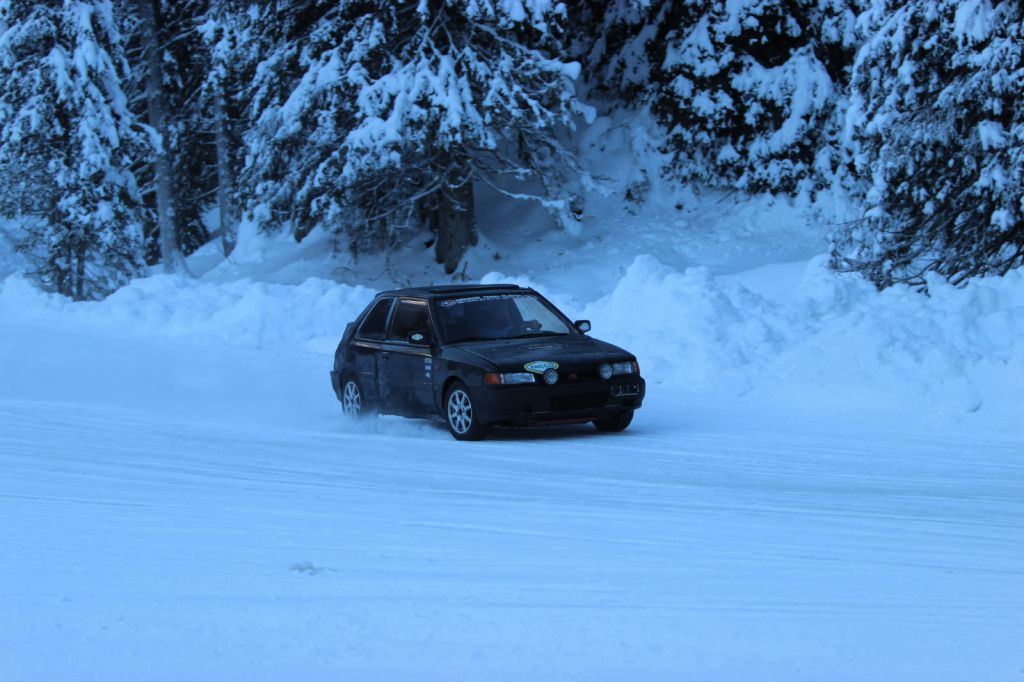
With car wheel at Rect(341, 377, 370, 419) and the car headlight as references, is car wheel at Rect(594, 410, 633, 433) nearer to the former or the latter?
the car headlight

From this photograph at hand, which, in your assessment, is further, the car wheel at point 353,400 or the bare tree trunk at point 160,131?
the bare tree trunk at point 160,131

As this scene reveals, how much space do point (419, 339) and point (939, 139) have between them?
10525mm

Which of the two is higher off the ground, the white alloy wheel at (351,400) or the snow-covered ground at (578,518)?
the white alloy wheel at (351,400)

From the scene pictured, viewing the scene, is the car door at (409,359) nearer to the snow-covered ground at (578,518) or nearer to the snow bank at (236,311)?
the snow-covered ground at (578,518)

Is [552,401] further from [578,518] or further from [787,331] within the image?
[787,331]

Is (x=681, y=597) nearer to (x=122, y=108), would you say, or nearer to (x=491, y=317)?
(x=491, y=317)

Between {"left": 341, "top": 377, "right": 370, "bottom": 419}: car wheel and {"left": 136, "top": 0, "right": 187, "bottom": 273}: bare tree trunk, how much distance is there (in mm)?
20631

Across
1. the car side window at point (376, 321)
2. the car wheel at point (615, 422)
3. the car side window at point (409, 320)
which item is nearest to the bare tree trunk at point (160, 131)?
the car side window at point (376, 321)

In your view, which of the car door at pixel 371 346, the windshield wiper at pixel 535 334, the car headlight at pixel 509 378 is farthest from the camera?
the car door at pixel 371 346

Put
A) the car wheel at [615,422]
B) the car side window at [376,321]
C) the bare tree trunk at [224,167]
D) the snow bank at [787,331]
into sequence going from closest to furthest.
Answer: the car wheel at [615,422] < the snow bank at [787,331] < the car side window at [376,321] < the bare tree trunk at [224,167]

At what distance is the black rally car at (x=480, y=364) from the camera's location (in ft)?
37.8

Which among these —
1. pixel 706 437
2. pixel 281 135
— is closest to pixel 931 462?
pixel 706 437

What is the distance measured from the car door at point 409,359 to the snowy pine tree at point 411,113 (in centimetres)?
1209

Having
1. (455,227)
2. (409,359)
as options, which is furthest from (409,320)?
(455,227)
